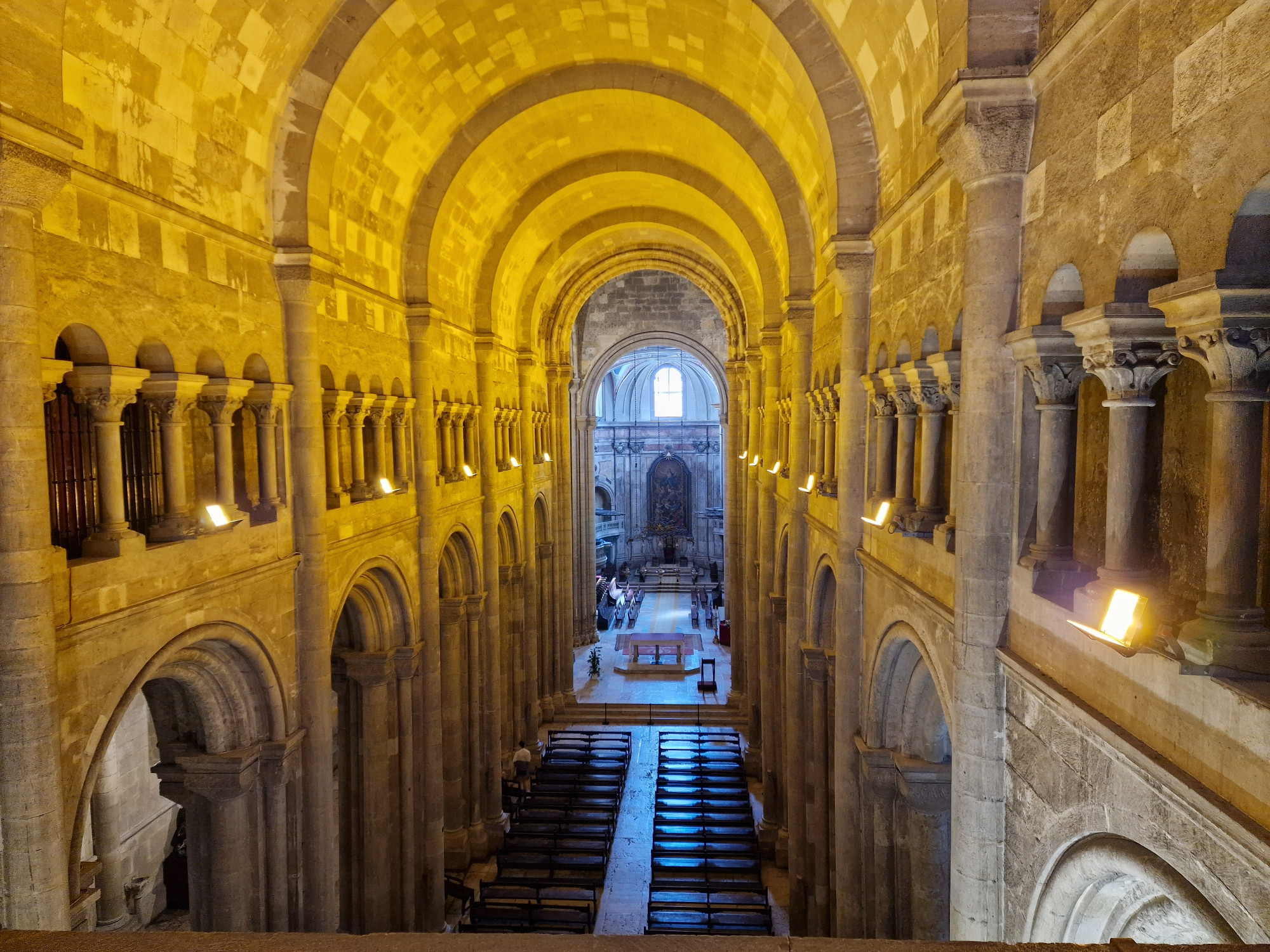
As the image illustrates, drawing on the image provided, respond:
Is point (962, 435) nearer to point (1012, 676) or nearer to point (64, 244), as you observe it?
point (1012, 676)

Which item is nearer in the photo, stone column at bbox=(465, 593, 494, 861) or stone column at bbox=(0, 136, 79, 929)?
stone column at bbox=(0, 136, 79, 929)

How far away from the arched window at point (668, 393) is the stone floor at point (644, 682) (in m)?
16.4

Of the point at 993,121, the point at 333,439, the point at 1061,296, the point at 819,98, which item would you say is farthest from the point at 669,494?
the point at 1061,296

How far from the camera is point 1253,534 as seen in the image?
3299 mm

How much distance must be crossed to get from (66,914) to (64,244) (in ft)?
15.9

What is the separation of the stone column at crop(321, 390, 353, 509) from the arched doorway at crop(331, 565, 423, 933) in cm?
210

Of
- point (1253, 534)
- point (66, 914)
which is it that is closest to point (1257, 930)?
point (1253, 534)

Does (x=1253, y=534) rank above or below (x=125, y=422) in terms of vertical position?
below

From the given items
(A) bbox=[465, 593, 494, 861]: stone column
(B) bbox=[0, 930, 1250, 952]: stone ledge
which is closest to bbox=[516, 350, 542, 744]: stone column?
(A) bbox=[465, 593, 494, 861]: stone column

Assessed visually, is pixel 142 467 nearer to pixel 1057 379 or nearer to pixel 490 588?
pixel 1057 379

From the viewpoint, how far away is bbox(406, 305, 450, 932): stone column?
544 inches

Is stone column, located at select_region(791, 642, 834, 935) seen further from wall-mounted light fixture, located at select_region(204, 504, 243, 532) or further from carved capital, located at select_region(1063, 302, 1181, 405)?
carved capital, located at select_region(1063, 302, 1181, 405)

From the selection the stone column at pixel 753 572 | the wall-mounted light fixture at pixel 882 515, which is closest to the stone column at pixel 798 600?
the wall-mounted light fixture at pixel 882 515

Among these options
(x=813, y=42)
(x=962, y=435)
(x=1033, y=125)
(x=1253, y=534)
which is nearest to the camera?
(x=1253, y=534)
